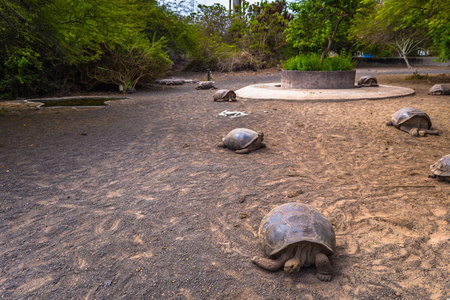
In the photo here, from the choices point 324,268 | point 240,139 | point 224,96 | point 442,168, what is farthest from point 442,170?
point 224,96

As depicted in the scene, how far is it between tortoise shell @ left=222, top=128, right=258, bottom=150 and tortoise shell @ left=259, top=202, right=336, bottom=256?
266 centimetres

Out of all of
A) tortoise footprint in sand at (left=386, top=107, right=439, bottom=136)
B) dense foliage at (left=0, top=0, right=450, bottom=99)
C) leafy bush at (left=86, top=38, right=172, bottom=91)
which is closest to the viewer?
tortoise footprint in sand at (left=386, top=107, right=439, bottom=136)

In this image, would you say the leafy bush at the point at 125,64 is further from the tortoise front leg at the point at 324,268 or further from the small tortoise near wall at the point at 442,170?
the tortoise front leg at the point at 324,268

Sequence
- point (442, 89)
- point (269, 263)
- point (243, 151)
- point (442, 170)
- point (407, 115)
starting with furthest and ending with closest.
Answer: point (442, 89) → point (407, 115) → point (243, 151) → point (442, 170) → point (269, 263)

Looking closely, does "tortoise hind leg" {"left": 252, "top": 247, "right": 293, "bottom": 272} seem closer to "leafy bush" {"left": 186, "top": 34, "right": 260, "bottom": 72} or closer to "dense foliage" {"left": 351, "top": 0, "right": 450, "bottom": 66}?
"dense foliage" {"left": 351, "top": 0, "right": 450, "bottom": 66}

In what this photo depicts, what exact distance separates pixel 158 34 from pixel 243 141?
1766 cm

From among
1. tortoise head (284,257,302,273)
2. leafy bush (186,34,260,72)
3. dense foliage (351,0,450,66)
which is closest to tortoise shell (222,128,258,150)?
tortoise head (284,257,302,273)

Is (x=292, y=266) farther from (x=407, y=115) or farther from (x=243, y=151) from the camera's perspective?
(x=407, y=115)

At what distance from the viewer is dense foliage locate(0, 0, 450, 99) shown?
25.5 ft

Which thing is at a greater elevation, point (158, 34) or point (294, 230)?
point (158, 34)

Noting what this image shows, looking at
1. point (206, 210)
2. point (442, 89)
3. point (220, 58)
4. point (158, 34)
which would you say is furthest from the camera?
point (220, 58)

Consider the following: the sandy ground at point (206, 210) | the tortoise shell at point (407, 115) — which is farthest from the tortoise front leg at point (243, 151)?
the tortoise shell at point (407, 115)

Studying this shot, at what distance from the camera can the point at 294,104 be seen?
31.8 feet

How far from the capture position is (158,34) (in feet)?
66.2
